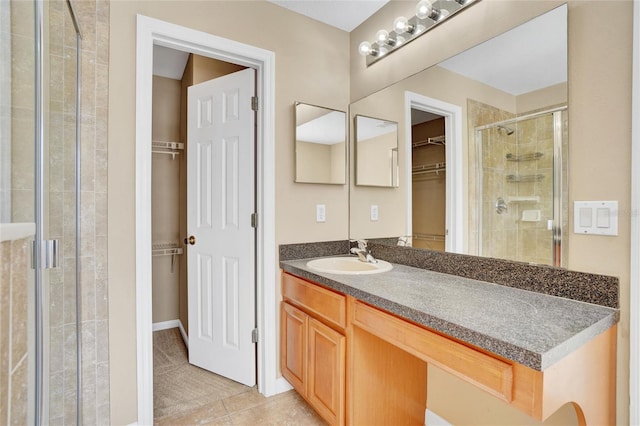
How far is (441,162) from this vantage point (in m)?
1.68

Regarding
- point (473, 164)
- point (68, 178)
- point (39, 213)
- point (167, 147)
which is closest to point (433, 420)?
point (473, 164)

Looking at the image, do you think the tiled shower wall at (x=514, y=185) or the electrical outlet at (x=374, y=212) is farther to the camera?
the electrical outlet at (x=374, y=212)

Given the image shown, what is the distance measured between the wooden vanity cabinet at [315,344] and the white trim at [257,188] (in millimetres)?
121

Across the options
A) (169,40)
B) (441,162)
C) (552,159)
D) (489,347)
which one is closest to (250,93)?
(169,40)

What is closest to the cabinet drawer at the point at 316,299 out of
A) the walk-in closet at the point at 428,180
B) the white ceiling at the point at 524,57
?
the walk-in closet at the point at 428,180

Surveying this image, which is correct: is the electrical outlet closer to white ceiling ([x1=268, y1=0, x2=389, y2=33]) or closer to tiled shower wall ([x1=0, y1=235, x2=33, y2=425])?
white ceiling ([x1=268, y1=0, x2=389, y2=33])

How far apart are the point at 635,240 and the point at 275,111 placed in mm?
1788

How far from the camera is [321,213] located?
2.17m

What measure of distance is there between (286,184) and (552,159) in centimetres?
139

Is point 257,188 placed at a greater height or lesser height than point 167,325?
greater

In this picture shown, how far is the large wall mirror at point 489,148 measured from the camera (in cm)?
120

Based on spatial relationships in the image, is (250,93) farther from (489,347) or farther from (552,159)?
(489,347)

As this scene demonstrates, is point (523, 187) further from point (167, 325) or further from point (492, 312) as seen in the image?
point (167, 325)

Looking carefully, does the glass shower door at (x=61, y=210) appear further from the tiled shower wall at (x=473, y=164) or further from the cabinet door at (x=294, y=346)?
the tiled shower wall at (x=473, y=164)
